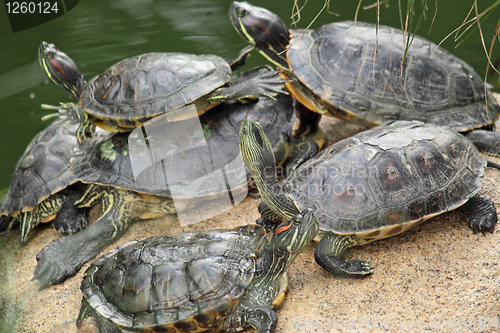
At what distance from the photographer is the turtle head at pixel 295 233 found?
8.43 feet

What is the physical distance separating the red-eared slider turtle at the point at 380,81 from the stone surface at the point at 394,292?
0.77 meters

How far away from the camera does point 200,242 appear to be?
2746mm

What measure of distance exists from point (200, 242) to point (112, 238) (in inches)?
50.4

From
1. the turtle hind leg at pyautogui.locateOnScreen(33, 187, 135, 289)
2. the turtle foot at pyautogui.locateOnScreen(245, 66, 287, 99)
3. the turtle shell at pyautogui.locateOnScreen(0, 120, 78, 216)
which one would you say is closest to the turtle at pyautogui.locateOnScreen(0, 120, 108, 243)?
the turtle shell at pyautogui.locateOnScreen(0, 120, 78, 216)

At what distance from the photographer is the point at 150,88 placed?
12.0 feet

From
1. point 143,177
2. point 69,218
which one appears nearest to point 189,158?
point 143,177

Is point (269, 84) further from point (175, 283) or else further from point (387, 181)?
point (175, 283)

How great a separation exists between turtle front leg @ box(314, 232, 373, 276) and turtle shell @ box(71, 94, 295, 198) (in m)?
1.15

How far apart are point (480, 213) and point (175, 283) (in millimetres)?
2366

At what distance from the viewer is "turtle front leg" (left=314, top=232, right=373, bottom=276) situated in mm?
2727

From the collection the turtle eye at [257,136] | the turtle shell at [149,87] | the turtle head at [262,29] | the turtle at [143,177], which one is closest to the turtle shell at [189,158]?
the turtle at [143,177]

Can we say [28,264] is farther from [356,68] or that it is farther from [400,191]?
[356,68]

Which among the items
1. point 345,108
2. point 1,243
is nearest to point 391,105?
point 345,108

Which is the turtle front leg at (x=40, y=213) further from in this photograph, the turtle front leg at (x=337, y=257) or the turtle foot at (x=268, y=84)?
the turtle front leg at (x=337, y=257)
